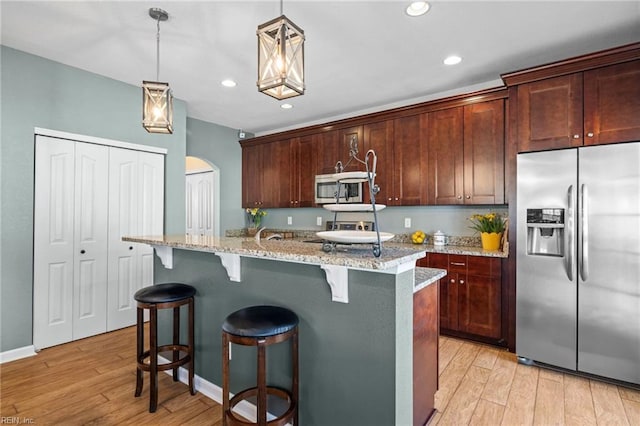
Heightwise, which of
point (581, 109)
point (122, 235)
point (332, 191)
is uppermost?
point (581, 109)

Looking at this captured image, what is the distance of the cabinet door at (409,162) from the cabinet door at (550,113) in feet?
3.66

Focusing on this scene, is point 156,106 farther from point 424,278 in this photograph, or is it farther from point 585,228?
point 585,228

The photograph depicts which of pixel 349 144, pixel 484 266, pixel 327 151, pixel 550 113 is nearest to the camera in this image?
pixel 550 113

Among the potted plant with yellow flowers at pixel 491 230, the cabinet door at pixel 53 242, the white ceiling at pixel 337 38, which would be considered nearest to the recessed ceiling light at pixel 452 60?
the white ceiling at pixel 337 38

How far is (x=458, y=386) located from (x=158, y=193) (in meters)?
3.72

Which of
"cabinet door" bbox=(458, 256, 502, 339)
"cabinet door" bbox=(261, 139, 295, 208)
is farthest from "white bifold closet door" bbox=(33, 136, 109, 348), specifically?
"cabinet door" bbox=(458, 256, 502, 339)

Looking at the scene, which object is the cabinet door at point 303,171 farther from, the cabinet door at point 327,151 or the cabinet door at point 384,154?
the cabinet door at point 384,154

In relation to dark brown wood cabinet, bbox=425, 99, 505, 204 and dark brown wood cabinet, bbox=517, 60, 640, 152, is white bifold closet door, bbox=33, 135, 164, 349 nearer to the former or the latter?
dark brown wood cabinet, bbox=425, 99, 505, 204

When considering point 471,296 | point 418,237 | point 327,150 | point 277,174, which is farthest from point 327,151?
point 471,296

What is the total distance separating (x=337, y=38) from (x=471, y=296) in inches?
107

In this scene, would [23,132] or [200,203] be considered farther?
[200,203]

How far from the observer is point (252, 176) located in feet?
18.5

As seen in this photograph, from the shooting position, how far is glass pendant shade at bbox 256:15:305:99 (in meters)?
1.54

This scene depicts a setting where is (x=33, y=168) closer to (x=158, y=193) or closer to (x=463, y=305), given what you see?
(x=158, y=193)
